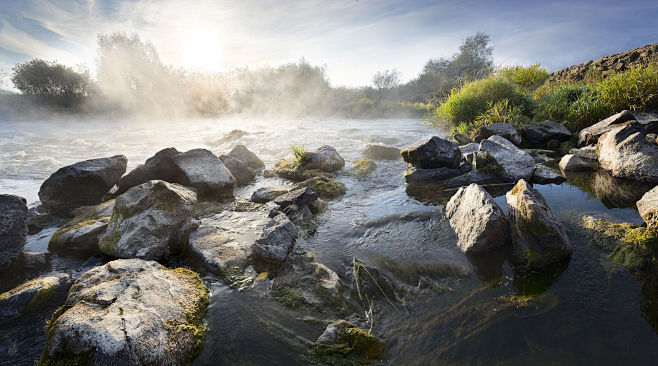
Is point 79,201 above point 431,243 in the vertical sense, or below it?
above

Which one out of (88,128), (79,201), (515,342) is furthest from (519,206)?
(88,128)

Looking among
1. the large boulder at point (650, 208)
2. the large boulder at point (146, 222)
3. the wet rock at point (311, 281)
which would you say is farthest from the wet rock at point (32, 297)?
the large boulder at point (650, 208)

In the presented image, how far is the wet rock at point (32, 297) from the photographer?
2.49 metres

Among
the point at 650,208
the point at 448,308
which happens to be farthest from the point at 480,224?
the point at 650,208

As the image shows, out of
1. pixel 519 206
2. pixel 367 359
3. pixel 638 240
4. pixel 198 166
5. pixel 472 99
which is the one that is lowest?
pixel 367 359

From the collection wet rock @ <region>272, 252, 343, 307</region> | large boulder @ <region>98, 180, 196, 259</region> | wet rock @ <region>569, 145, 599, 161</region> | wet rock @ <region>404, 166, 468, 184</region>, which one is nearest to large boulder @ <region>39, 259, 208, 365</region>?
large boulder @ <region>98, 180, 196, 259</region>

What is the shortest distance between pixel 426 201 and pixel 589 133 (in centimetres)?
523

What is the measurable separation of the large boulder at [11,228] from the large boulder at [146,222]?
3.13 ft

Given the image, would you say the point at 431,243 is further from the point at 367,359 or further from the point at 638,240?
the point at 638,240

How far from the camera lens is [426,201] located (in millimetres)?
4750

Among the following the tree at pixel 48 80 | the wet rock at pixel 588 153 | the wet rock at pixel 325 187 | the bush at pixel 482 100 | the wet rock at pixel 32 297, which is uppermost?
the tree at pixel 48 80

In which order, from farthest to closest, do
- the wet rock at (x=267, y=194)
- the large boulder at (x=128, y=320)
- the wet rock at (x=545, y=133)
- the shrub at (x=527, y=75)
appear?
the shrub at (x=527, y=75)
the wet rock at (x=545, y=133)
the wet rock at (x=267, y=194)
the large boulder at (x=128, y=320)

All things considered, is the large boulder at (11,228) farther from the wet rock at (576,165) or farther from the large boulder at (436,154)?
the wet rock at (576,165)

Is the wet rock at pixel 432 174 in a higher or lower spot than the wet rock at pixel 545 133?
lower
